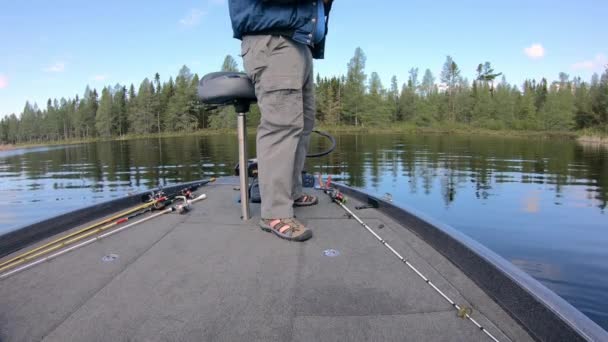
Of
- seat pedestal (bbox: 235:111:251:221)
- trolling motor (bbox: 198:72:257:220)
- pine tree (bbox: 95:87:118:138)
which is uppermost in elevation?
pine tree (bbox: 95:87:118:138)

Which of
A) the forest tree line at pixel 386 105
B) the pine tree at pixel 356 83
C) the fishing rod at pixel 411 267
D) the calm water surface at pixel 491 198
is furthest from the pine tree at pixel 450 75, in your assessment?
the fishing rod at pixel 411 267

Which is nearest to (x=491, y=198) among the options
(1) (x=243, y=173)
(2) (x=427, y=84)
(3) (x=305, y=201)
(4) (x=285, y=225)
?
(3) (x=305, y=201)

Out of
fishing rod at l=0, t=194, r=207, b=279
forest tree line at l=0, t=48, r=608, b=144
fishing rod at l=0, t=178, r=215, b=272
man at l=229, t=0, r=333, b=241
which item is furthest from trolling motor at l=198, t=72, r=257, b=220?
forest tree line at l=0, t=48, r=608, b=144

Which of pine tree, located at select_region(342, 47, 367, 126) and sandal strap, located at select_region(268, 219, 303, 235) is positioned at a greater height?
pine tree, located at select_region(342, 47, 367, 126)

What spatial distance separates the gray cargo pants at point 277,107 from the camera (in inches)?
98.5

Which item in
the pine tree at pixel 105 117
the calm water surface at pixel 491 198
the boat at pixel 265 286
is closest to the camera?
the boat at pixel 265 286

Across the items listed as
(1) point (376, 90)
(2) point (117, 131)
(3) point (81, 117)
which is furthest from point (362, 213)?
(3) point (81, 117)

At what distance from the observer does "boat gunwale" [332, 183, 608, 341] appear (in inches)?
46.7

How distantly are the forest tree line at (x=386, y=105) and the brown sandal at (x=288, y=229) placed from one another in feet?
199

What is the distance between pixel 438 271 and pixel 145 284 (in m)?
1.42

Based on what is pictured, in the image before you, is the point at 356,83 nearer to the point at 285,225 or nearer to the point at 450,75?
the point at 450,75

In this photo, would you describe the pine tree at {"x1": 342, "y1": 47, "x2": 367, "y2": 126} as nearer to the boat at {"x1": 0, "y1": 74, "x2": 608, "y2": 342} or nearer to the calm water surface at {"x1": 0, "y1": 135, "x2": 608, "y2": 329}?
the calm water surface at {"x1": 0, "y1": 135, "x2": 608, "y2": 329}

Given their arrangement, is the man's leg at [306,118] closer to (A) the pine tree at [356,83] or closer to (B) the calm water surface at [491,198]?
(B) the calm water surface at [491,198]

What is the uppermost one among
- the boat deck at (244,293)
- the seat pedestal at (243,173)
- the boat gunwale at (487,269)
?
the seat pedestal at (243,173)
